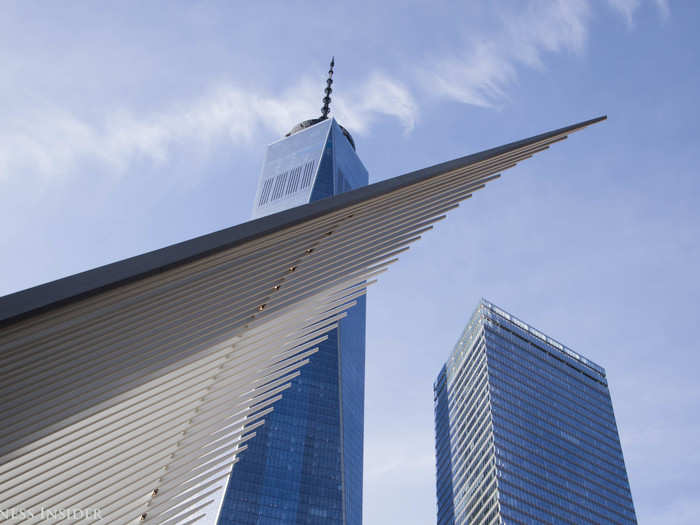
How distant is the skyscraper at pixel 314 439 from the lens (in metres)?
110

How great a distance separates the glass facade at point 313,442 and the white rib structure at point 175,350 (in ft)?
322

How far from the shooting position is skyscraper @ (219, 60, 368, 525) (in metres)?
110

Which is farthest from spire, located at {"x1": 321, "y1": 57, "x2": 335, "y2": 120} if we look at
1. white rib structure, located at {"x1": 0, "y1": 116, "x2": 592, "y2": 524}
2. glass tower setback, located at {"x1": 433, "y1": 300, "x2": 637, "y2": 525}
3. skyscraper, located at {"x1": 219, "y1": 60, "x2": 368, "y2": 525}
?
white rib structure, located at {"x1": 0, "y1": 116, "x2": 592, "y2": 524}

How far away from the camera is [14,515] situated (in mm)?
12352

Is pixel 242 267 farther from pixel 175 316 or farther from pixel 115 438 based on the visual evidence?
pixel 115 438

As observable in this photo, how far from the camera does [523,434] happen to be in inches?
5069

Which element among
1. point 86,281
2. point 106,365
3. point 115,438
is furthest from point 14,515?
point 86,281

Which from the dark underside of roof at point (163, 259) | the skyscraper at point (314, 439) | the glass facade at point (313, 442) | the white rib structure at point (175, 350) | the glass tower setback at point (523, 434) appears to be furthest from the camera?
the glass tower setback at point (523, 434)

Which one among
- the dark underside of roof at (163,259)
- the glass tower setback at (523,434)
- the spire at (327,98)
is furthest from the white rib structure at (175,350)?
the spire at (327,98)

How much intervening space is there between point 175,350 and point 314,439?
374ft

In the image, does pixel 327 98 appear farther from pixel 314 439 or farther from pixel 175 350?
pixel 175 350

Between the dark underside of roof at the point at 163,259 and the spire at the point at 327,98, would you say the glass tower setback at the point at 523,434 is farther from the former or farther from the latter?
the dark underside of roof at the point at 163,259

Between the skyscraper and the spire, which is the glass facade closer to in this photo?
the skyscraper

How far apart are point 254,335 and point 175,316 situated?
3.09 meters
